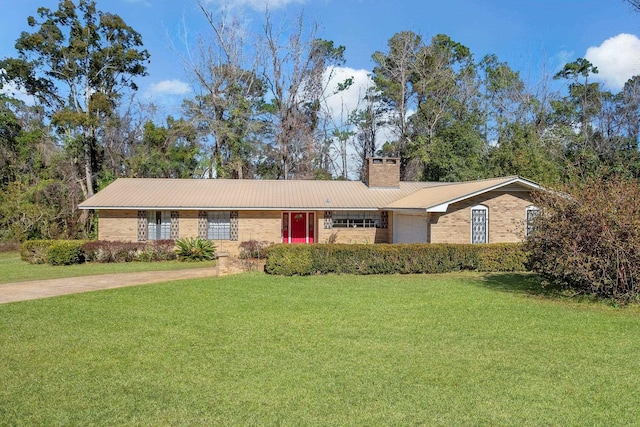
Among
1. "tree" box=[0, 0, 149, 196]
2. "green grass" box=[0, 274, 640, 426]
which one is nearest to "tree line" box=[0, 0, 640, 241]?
"tree" box=[0, 0, 149, 196]

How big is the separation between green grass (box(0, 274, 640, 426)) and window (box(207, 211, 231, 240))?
10919 mm

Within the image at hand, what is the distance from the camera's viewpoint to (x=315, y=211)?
2264cm

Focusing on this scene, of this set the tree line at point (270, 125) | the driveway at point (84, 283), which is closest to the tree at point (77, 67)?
the tree line at point (270, 125)

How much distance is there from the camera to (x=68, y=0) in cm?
3002

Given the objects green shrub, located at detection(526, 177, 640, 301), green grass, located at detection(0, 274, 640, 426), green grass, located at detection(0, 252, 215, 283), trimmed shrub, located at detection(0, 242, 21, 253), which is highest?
green shrub, located at detection(526, 177, 640, 301)

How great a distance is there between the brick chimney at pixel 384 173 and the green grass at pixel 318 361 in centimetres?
1488

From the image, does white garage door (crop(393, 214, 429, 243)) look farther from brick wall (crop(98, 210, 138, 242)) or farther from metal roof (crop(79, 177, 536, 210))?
brick wall (crop(98, 210, 138, 242))

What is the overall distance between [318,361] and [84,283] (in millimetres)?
9746

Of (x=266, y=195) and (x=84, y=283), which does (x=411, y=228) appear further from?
(x=84, y=283)

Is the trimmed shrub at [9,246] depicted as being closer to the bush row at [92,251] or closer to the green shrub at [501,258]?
the bush row at [92,251]

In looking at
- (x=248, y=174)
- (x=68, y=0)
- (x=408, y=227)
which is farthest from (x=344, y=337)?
(x=68, y=0)

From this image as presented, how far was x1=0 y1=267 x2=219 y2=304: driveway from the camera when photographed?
11547 mm

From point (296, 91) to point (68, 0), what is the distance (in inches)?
647

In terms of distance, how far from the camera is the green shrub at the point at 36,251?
18.5 m
